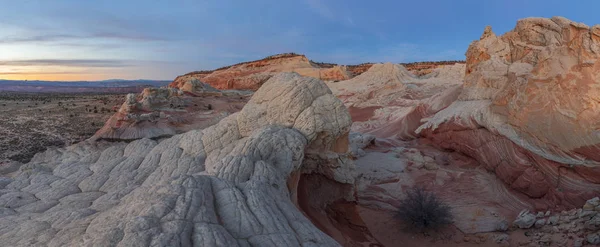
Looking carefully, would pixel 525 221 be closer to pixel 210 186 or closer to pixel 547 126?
pixel 547 126

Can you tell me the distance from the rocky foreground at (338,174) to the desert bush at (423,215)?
0.80 ft

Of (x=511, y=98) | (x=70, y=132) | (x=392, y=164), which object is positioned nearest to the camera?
(x=511, y=98)

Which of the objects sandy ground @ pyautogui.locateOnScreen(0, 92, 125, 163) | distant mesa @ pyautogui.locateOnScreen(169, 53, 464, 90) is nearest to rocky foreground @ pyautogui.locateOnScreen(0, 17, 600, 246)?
sandy ground @ pyautogui.locateOnScreen(0, 92, 125, 163)

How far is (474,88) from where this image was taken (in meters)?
14.1

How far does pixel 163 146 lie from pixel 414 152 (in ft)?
27.8

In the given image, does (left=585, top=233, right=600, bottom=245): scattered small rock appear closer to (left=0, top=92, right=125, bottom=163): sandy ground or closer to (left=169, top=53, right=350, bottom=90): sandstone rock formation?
(left=0, top=92, right=125, bottom=163): sandy ground

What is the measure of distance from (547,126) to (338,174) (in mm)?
5699

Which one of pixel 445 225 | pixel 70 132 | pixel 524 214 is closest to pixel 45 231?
pixel 445 225

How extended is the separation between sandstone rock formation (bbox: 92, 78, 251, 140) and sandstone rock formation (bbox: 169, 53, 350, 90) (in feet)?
56.8

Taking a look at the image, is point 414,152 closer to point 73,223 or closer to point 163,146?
point 163,146

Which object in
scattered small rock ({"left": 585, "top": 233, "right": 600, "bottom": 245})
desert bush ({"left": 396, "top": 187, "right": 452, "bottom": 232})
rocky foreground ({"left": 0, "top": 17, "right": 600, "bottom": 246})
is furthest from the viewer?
desert bush ({"left": 396, "top": 187, "right": 452, "bottom": 232})

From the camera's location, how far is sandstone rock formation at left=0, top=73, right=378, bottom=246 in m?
4.48

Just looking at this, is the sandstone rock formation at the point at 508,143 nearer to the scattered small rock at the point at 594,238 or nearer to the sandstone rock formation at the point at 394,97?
the scattered small rock at the point at 594,238

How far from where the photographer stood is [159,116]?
19.4 m
